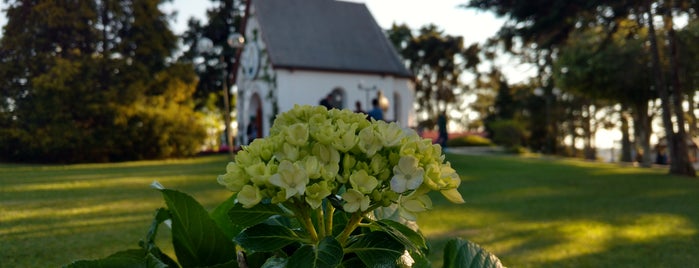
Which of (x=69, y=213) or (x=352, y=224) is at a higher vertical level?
(x=352, y=224)

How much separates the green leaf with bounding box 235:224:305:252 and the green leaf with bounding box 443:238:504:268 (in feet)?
1.17

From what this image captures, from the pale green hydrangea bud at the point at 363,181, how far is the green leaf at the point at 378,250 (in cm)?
11

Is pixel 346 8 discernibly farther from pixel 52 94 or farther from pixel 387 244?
pixel 387 244

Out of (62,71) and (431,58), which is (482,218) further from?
(431,58)

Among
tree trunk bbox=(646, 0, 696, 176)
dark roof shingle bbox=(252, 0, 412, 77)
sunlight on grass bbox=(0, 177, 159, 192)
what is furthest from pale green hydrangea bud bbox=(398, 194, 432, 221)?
dark roof shingle bbox=(252, 0, 412, 77)

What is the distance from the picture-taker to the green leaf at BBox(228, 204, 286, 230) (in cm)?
82

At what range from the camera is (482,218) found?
4895 millimetres

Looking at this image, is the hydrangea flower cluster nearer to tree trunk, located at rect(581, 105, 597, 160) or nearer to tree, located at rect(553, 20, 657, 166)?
tree, located at rect(553, 20, 657, 166)

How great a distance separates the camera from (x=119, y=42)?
5.51 m

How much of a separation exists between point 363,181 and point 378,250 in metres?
0.13

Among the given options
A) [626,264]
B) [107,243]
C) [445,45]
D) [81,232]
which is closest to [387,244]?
[626,264]

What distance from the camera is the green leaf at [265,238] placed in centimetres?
82

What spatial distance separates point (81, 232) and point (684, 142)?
35.8 feet

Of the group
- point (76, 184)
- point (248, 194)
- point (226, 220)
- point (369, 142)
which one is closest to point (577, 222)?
point (226, 220)
